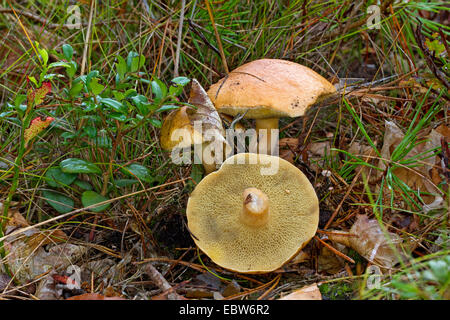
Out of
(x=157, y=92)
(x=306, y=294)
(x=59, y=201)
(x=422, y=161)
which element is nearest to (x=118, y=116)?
(x=157, y=92)

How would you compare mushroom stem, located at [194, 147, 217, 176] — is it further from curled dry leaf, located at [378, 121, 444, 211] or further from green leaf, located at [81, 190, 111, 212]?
curled dry leaf, located at [378, 121, 444, 211]

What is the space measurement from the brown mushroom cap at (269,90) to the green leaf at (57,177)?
2.16 ft

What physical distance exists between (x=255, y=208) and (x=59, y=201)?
2.71 ft

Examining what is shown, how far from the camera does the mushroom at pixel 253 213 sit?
1.55m

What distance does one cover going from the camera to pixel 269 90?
1.65m

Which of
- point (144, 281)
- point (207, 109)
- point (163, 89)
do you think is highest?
point (163, 89)

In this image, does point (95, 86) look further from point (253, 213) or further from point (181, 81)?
point (253, 213)

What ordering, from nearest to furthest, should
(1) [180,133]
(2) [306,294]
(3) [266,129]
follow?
(2) [306,294] < (1) [180,133] < (3) [266,129]

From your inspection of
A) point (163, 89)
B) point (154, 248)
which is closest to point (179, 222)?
point (154, 248)

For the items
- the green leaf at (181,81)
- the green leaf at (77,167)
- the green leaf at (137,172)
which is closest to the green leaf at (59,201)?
the green leaf at (77,167)

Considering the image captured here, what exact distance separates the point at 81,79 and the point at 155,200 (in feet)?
1.96
